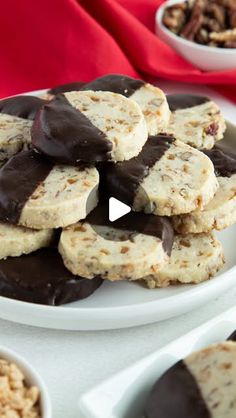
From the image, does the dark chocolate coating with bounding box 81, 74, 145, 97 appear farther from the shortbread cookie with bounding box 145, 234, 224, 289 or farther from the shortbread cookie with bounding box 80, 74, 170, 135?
the shortbread cookie with bounding box 145, 234, 224, 289

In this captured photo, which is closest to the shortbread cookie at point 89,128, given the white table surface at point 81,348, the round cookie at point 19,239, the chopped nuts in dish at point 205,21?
the round cookie at point 19,239

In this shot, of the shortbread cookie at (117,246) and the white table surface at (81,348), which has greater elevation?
the shortbread cookie at (117,246)

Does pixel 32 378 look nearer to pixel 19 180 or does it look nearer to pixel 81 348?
pixel 81 348

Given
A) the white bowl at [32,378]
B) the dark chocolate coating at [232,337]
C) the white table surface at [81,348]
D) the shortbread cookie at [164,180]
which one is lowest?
the white table surface at [81,348]

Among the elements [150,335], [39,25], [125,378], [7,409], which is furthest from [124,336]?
[39,25]

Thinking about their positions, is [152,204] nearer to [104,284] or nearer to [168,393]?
[104,284]

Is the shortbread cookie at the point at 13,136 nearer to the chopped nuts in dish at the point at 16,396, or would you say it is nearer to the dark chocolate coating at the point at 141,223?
the dark chocolate coating at the point at 141,223

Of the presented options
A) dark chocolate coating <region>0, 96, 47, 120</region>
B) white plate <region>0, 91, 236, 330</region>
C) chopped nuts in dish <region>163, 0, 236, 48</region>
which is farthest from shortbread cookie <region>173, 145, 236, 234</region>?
chopped nuts in dish <region>163, 0, 236, 48</region>
